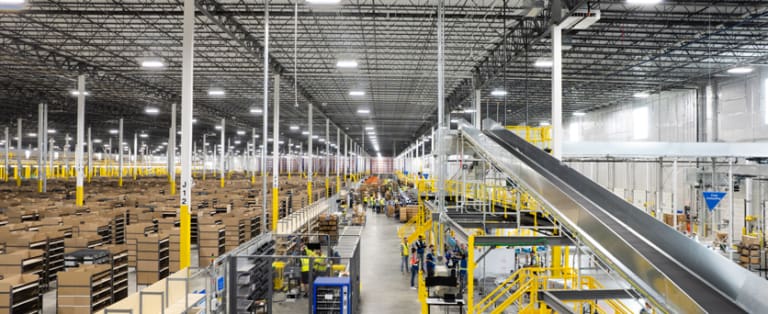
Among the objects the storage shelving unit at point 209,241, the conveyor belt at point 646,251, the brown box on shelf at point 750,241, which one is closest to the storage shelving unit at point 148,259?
the storage shelving unit at point 209,241

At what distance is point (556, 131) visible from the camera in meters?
13.4

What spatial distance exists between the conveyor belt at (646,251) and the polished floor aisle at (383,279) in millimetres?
8363

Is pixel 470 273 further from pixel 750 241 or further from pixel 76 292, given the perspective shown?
pixel 750 241

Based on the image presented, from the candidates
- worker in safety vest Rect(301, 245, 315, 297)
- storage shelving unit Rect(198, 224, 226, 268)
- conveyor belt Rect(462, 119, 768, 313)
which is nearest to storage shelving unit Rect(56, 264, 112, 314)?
storage shelving unit Rect(198, 224, 226, 268)

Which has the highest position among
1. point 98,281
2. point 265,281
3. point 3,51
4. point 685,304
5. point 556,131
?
point 3,51

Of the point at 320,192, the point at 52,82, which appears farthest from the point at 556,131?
the point at 52,82

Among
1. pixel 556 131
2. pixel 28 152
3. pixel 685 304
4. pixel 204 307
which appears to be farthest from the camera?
pixel 28 152

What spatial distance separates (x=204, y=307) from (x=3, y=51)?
20977mm

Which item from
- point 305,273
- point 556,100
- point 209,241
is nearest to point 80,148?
point 209,241

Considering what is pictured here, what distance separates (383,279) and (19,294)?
36.9 ft

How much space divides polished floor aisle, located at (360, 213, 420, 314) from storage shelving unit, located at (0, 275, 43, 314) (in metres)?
8.10

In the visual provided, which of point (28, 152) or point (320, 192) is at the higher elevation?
point (28, 152)

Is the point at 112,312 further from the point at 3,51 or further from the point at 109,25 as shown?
the point at 3,51

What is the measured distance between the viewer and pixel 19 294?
30.1ft
